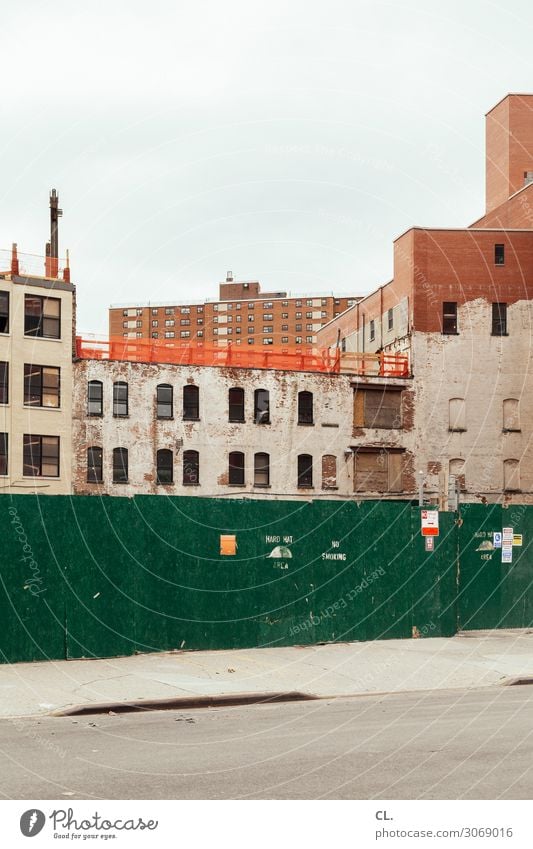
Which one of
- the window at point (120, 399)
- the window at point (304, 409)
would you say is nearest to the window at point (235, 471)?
the window at point (304, 409)

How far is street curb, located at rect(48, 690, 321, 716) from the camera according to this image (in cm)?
1346

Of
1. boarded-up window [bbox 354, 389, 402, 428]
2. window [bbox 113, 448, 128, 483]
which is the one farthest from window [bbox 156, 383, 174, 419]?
boarded-up window [bbox 354, 389, 402, 428]

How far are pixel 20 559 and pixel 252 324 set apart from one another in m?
160

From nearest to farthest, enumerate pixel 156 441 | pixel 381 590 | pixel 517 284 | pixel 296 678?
pixel 296 678 < pixel 381 590 < pixel 156 441 < pixel 517 284

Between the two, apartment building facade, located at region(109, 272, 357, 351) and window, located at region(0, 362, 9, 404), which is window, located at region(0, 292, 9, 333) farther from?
apartment building facade, located at region(109, 272, 357, 351)

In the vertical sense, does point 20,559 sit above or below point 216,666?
above

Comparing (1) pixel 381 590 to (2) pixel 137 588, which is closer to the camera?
(2) pixel 137 588

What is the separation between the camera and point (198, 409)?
64250mm

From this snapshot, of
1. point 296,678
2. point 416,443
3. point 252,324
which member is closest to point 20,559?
point 296,678

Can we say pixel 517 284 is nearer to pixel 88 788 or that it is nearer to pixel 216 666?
pixel 216 666

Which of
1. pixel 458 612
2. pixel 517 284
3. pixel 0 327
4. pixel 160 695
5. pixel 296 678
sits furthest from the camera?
pixel 517 284

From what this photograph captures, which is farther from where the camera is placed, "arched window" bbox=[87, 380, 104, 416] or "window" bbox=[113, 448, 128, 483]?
"window" bbox=[113, 448, 128, 483]

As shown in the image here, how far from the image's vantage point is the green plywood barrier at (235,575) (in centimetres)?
1688

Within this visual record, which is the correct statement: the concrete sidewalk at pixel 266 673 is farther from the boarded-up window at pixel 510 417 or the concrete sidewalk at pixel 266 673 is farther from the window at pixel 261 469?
the boarded-up window at pixel 510 417
